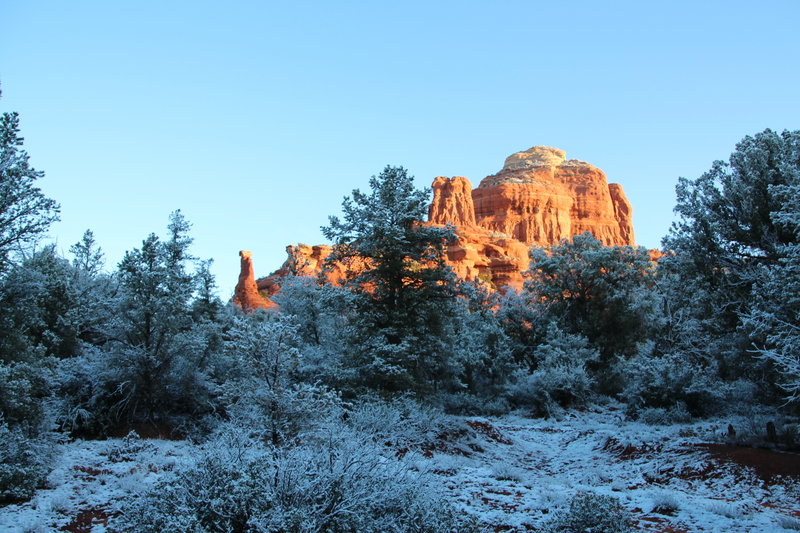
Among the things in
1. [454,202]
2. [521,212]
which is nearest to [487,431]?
[454,202]

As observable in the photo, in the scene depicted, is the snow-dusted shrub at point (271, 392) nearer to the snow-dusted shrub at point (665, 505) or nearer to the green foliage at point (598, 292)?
the snow-dusted shrub at point (665, 505)

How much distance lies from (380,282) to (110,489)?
10717mm

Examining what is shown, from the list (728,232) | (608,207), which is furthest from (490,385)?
(608,207)

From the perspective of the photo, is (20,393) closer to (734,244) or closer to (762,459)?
(762,459)

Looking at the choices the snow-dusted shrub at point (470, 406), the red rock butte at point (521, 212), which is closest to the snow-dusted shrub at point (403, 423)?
the snow-dusted shrub at point (470, 406)

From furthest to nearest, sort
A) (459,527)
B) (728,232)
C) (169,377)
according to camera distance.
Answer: (169,377) < (728,232) < (459,527)

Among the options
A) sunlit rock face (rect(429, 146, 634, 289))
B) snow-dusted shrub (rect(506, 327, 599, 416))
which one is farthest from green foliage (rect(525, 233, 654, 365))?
sunlit rock face (rect(429, 146, 634, 289))

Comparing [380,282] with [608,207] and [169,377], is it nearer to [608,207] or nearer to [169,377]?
[169,377]

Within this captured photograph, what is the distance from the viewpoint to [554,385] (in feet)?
72.0

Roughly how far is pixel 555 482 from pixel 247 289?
2323 inches

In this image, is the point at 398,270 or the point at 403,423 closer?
A: the point at 403,423

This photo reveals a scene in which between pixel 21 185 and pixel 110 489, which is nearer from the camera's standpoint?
pixel 110 489

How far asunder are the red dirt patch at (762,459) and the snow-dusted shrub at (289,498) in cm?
668

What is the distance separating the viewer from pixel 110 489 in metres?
8.43
